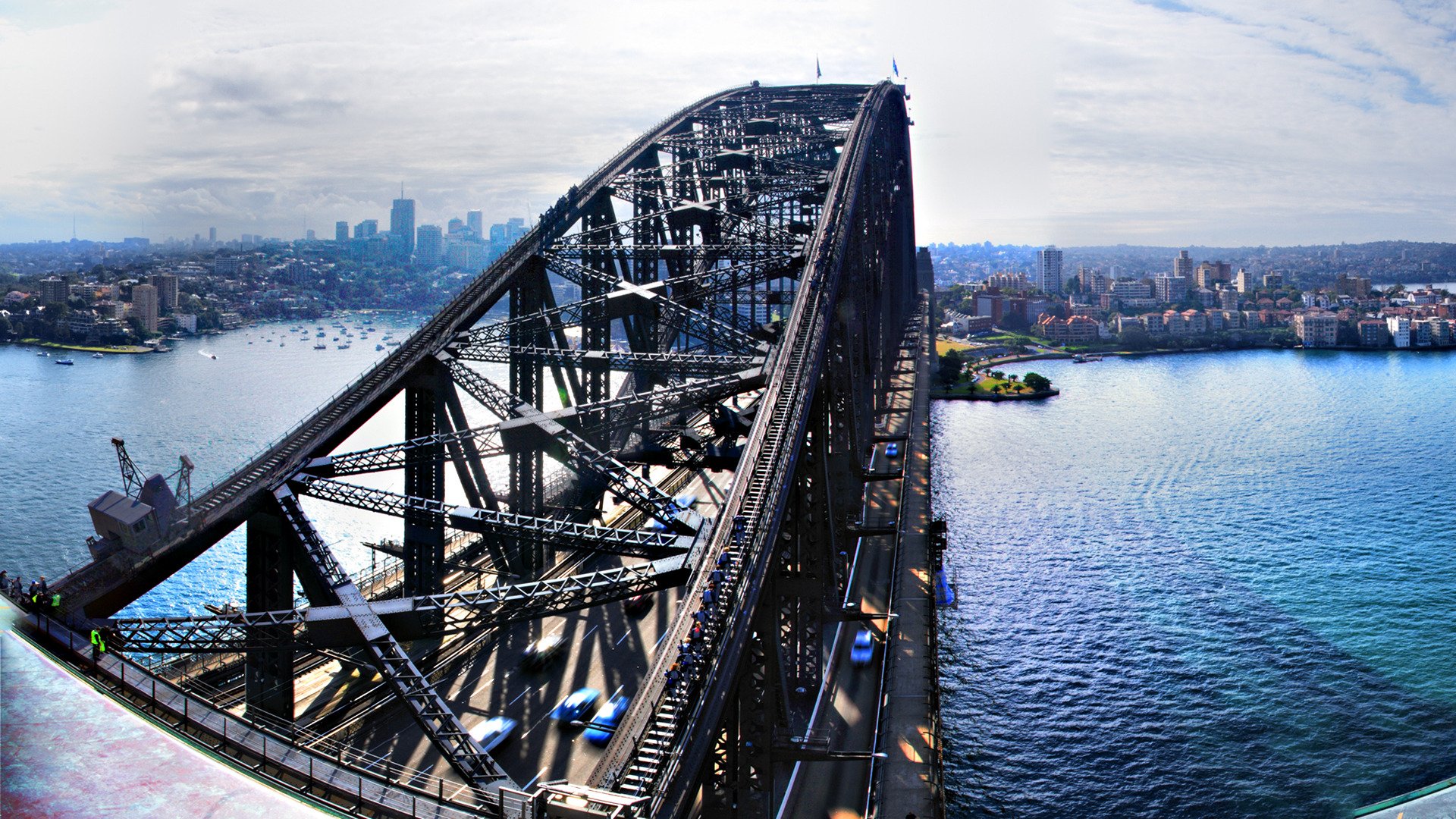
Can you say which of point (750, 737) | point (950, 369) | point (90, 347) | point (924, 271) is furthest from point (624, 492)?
point (924, 271)

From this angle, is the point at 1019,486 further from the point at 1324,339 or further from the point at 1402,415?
the point at 1324,339

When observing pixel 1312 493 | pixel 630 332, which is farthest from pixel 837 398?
pixel 1312 493

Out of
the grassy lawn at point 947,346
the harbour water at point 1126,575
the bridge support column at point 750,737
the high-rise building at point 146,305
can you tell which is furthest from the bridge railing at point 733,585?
the grassy lawn at point 947,346

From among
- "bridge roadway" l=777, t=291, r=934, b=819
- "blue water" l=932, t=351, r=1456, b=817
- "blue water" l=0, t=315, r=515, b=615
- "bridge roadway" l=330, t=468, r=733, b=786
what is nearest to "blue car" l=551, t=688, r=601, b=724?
"bridge roadway" l=330, t=468, r=733, b=786

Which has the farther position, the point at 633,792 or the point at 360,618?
the point at 360,618

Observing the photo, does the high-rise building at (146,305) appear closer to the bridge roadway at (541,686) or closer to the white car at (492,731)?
the bridge roadway at (541,686)

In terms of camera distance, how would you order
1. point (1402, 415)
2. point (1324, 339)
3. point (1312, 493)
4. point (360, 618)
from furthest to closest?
point (1324, 339)
point (1402, 415)
point (1312, 493)
point (360, 618)
